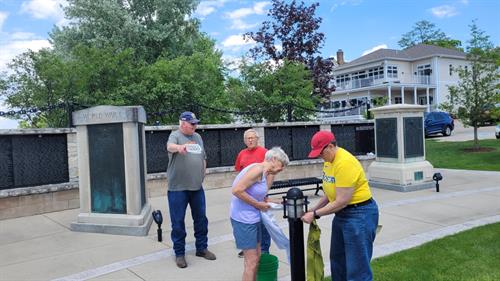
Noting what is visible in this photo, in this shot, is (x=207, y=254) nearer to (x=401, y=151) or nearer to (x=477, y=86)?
(x=401, y=151)

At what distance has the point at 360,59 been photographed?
177 feet

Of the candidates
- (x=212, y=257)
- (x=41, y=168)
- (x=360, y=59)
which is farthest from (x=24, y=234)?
(x=360, y=59)

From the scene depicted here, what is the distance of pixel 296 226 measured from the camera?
3.71m

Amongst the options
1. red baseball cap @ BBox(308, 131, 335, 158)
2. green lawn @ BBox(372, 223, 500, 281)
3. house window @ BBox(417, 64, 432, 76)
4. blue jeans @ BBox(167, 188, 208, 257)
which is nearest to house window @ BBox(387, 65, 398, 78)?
house window @ BBox(417, 64, 432, 76)

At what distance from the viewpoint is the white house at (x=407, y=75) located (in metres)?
49.4

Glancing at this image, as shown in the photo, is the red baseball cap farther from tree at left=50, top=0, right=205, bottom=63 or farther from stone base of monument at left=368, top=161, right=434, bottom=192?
tree at left=50, top=0, right=205, bottom=63

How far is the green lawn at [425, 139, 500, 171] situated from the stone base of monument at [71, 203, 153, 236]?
11932 millimetres

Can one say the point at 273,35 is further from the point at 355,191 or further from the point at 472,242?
the point at 355,191

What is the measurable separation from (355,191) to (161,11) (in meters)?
25.9

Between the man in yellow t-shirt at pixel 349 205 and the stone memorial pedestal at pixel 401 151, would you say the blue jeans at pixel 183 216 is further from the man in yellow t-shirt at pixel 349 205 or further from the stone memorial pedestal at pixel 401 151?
the stone memorial pedestal at pixel 401 151

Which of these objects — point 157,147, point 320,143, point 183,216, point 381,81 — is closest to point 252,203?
point 320,143

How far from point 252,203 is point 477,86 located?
59.7 ft

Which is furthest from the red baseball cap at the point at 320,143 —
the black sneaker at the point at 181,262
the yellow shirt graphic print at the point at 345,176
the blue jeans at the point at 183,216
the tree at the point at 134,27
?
the tree at the point at 134,27

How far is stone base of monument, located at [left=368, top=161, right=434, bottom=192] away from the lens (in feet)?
34.5
